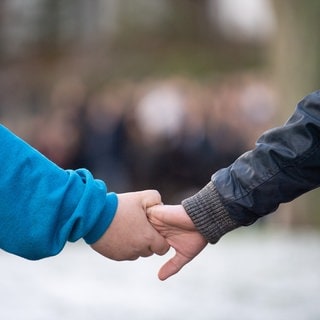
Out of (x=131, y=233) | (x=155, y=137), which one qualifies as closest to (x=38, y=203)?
(x=131, y=233)

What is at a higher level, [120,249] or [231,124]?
[120,249]

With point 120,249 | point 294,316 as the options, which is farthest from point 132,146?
point 120,249

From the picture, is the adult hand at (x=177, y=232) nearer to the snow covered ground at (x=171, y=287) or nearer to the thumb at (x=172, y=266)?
the thumb at (x=172, y=266)

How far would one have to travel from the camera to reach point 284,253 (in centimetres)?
1202

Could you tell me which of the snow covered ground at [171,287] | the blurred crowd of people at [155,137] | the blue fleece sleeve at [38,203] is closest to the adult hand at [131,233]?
the blue fleece sleeve at [38,203]

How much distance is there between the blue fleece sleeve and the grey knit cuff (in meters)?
0.44

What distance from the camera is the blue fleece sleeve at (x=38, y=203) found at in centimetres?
489

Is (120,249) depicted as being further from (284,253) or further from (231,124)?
(231,124)

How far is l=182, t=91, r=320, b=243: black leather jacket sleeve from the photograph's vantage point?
4969mm

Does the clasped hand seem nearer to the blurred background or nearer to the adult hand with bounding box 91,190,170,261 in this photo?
the adult hand with bounding box 91,190,170,261

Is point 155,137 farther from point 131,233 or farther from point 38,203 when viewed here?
point 38,203

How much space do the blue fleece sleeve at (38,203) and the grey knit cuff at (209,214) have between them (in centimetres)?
44

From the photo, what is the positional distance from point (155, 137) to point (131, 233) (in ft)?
47.5

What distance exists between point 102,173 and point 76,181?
14.2 metres
